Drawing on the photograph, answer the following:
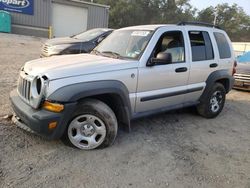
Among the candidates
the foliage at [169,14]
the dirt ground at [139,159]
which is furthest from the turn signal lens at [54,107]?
the foliage at [169,14]

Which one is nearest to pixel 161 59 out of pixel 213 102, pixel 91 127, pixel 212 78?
pixel 91 127

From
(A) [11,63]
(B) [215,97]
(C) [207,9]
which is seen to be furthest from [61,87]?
(C) [207,9]

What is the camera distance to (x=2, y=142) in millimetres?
3768

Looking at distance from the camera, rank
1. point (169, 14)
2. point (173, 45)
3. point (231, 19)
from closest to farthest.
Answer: point (173, 45)
point (169, 14)
point (231, 19)

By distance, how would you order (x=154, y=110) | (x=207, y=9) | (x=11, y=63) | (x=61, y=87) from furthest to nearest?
(x=207, y=9), (x=11, y=63), (x=154, y=110), (x=61, y=87)

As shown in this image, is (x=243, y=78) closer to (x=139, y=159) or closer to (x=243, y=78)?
(x=243, y=78)

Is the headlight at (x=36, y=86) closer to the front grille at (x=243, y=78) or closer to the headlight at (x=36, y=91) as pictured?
the headlight at (x=36, y=91)

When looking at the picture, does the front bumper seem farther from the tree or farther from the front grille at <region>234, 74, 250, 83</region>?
the tree

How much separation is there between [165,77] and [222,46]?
205 centimetres

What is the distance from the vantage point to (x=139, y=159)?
3729 mm

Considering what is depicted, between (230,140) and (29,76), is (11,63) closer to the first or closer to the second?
(29,76)

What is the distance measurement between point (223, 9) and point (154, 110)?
6316 centimetres

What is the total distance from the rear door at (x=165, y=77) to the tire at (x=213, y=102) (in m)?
0.80

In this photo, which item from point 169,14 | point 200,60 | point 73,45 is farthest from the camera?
point 169,14
